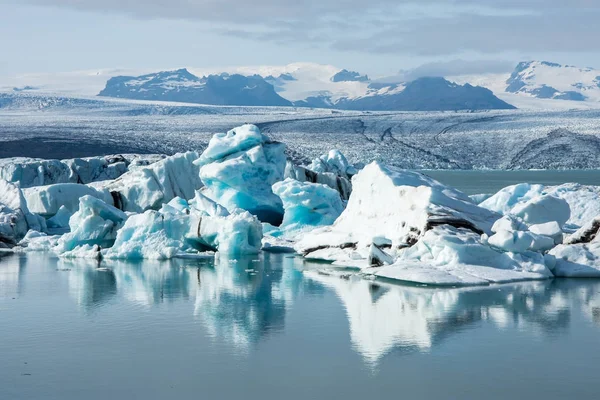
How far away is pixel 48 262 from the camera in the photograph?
39.7ft

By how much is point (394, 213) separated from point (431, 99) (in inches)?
5240

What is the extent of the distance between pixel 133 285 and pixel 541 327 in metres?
4.80

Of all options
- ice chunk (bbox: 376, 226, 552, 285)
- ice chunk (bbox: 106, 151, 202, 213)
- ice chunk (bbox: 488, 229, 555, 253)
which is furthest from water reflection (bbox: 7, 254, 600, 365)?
ice chunk (bbox: 106, 151, 202, 213)

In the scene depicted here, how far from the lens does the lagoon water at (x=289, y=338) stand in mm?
5500

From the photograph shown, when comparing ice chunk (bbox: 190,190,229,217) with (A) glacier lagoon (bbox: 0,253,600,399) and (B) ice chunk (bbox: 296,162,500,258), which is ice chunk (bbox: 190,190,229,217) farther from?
(A) glacier lagoon (bbox: 0,253,600,399)

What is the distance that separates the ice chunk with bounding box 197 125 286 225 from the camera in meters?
15.5

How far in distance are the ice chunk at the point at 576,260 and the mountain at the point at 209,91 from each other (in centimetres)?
10908

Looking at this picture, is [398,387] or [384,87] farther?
[384,87]

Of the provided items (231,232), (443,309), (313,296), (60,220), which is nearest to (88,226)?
(231,232)

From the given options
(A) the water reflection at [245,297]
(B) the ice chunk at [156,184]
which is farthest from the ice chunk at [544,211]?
(B) the ice chunk at [156,184]

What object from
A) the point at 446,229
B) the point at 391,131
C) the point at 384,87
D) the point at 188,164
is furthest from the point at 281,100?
the point at 446,229

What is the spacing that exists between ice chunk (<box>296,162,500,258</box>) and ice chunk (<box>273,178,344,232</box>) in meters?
2.01

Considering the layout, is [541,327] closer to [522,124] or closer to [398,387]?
[398,387]

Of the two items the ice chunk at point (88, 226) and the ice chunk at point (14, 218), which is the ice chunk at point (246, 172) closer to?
the ice chunk at point (88, 226)
